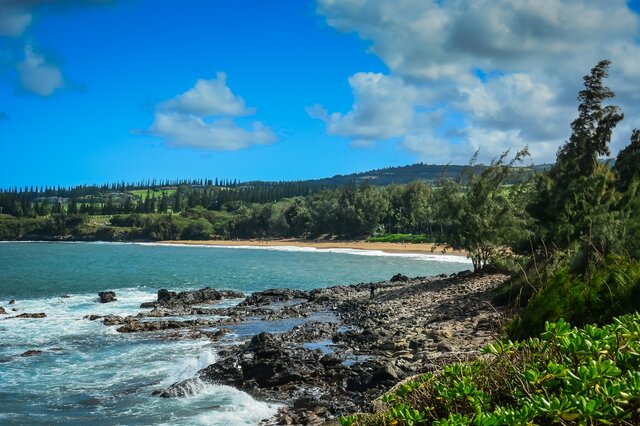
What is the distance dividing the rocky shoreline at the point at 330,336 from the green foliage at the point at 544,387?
1.32 m

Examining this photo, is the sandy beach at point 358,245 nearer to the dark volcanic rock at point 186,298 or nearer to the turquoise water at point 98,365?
the dark volcanic rock at point 186,298

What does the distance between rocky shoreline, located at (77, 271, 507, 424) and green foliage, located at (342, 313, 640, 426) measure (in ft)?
4.32

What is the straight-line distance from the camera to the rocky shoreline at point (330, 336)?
15727mm

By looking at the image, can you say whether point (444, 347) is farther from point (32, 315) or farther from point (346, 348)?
point (32, 315)

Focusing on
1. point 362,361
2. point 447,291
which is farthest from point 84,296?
point 362,361

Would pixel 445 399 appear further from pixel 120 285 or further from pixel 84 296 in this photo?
pixel 120 285

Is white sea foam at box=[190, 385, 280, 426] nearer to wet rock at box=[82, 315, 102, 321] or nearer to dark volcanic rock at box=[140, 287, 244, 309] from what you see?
wet rock at box=[82, 315, 102, 321]

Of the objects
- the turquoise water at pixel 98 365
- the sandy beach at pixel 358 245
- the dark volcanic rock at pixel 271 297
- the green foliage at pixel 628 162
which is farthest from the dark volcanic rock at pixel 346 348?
the sandy beach at pixel 358 245

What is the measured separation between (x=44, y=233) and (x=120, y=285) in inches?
5277

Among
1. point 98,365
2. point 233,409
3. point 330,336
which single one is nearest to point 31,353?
point 98,365

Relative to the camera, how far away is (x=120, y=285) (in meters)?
52.6

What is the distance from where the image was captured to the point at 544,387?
4.29 m

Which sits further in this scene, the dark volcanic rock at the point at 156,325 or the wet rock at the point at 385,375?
the dark volcanic rock at the point at 156,325

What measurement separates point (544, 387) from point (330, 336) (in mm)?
21245
